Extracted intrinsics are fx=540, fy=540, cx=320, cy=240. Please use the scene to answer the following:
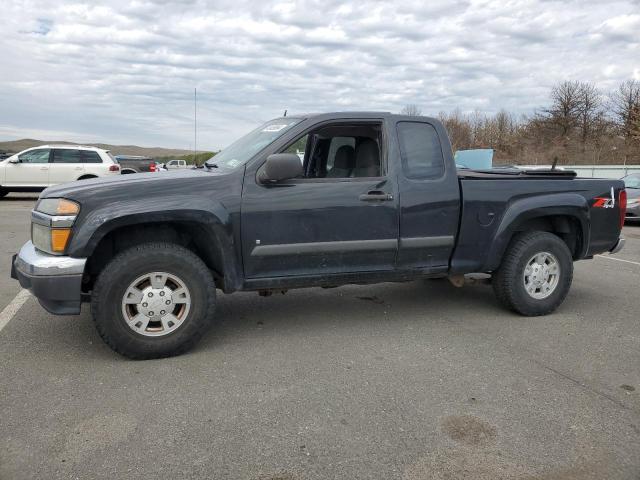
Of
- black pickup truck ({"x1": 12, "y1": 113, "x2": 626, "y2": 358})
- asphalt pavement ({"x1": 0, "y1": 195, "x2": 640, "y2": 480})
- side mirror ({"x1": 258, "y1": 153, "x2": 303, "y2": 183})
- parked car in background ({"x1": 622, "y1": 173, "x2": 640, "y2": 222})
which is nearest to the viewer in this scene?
asphalt pavement ({"x1": 0, "y1": 195, "x2": 640, "y2": 480})

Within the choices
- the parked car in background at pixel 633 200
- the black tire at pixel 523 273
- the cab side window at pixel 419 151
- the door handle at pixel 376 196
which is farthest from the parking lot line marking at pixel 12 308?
the parked car in background at pixel 633 200

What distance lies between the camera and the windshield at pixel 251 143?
446 cm

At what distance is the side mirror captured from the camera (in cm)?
410

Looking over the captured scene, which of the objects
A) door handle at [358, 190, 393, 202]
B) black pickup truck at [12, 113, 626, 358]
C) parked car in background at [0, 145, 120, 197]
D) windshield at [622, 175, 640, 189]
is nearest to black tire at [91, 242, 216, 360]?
black pickup truck at [12, 113, 626, 358]

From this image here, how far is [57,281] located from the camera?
3756mm

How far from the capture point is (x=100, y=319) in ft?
12.5

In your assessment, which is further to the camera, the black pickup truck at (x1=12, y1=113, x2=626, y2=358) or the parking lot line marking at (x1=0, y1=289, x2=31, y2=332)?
the parking lot line marking at (x1=0, y1=289, x2=31, y2=332)

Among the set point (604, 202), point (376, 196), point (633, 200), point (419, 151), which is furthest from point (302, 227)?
point (633, 200)

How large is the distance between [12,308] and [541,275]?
5.12 meters

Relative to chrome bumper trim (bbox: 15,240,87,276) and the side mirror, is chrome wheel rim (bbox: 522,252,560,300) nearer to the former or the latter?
the side mirror

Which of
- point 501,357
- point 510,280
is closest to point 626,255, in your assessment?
point 510,280

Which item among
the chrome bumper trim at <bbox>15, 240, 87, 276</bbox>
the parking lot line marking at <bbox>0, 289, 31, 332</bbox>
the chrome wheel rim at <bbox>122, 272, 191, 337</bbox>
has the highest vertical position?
the chrome bumper trim at <bbox>15, 240, 87, 276</bbox>

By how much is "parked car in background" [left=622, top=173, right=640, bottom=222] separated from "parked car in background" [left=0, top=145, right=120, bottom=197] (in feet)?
49.2

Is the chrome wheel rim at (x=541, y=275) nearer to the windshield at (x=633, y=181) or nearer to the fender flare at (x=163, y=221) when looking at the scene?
the fender flare at (x=163, y=221)
